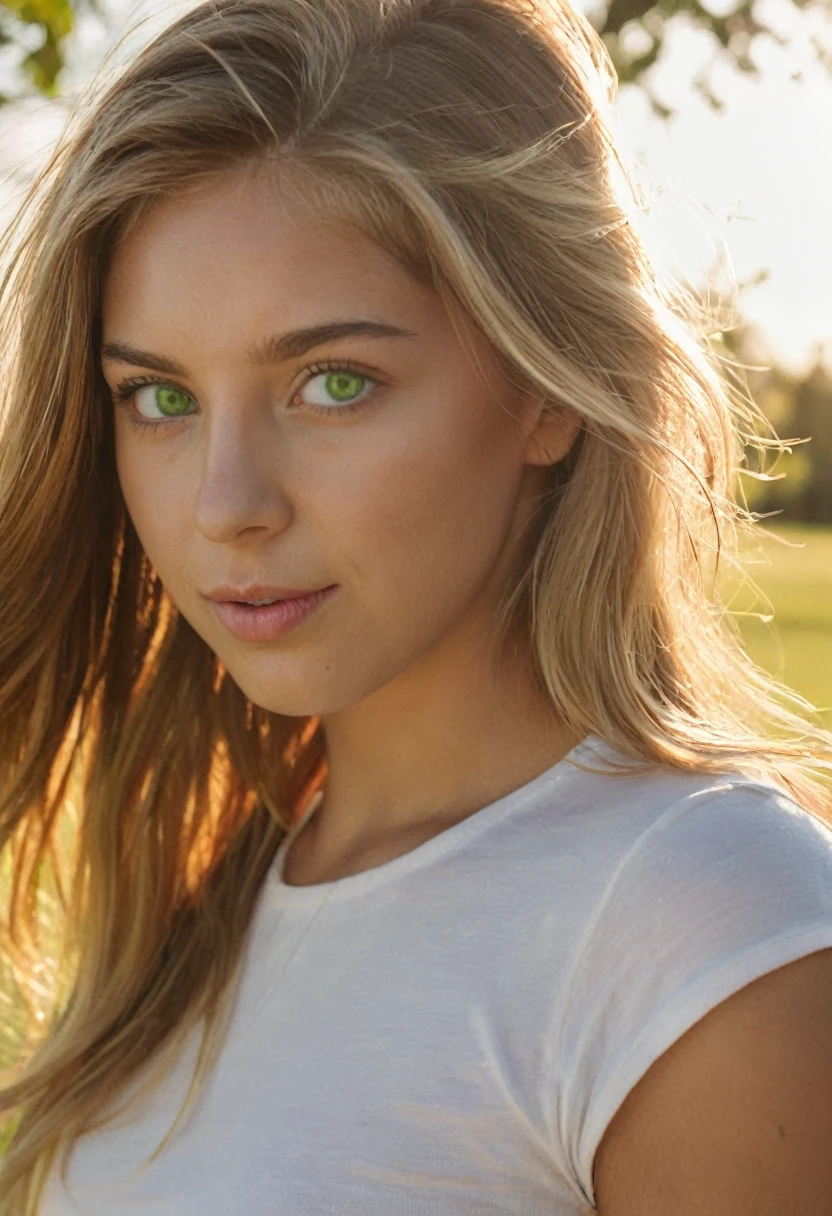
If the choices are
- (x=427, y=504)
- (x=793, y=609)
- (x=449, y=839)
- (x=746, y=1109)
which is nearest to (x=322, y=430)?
(x=427, y=504)

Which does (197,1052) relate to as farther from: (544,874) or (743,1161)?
(743,1161)

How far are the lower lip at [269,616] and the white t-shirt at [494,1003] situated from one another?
344 mm

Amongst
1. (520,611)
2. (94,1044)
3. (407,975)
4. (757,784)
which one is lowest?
(94,1044)

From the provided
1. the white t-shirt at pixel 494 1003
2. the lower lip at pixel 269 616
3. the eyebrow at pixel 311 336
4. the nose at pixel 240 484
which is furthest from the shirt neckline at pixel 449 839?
the eyebrow at pixel 311 336

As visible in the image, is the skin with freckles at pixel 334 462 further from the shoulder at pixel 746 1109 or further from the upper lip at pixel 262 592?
the shoulder at pixel 746 1109

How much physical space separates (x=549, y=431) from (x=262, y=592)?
0.44 m

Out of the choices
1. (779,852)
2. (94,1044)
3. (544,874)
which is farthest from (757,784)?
(94,1044)

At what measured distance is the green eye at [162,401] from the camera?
2.21m

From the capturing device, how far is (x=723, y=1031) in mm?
1717

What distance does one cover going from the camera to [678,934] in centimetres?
178

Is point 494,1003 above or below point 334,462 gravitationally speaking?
below

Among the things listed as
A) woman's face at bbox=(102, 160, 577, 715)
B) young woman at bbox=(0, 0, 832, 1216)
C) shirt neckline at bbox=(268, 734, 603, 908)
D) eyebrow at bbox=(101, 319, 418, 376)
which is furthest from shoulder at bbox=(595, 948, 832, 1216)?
eyebrow at bbox=(101, 319, 418, 376)

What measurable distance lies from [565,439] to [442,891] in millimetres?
614

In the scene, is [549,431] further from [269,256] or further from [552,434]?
[269,256]
